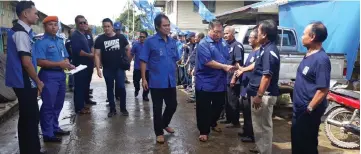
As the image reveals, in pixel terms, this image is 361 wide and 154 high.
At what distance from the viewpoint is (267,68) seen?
3775 mm

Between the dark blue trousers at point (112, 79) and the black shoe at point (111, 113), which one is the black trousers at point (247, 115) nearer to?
the dark blue trousers at point (112, 79)

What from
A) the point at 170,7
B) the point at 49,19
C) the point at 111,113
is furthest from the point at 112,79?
the point at 170,7

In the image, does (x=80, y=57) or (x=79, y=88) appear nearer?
(x=79, y=88)

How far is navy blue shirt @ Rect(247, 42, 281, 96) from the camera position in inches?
150

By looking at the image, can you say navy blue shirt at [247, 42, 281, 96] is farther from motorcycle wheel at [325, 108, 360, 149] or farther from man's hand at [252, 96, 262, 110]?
motorcycle wheel at [325, 108, 360, 149]

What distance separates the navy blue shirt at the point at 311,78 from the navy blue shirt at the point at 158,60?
6.17 ft

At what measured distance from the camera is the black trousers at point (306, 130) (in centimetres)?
327

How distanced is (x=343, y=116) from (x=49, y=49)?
4261mm

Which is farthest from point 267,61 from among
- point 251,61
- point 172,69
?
point 172,69

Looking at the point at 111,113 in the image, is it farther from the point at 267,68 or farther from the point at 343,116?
the point at 343,116

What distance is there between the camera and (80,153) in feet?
14.4

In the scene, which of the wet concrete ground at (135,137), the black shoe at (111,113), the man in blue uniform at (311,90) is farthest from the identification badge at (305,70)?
the black shoe at (111,113)

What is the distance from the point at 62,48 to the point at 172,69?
152 centimetres

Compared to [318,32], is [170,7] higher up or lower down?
higher up
